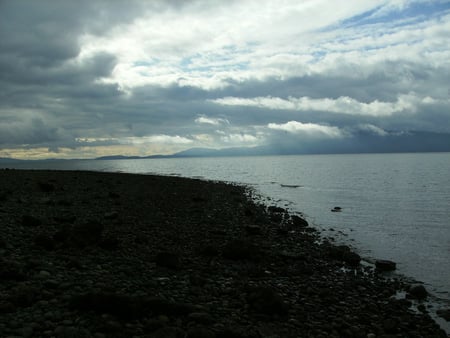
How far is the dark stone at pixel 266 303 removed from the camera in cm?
942

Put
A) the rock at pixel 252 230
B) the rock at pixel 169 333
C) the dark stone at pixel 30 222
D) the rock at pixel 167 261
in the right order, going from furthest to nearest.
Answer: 1. the rock at pixel 252 230
2. the dark stone at pixel 30 222
3. the rock at pixel 167 261
4. the rock at pixel 169 333

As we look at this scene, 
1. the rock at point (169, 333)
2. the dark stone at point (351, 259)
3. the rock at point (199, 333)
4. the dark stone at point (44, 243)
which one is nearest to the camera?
the rock at point (169, 333)

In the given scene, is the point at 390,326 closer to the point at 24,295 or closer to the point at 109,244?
the point at 24,295

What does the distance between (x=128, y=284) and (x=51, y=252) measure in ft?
13.1

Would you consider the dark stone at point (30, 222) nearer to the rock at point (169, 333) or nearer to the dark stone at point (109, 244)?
the dark stone at point (109, 244)

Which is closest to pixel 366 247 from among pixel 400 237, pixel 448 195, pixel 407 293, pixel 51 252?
pixel 400 237

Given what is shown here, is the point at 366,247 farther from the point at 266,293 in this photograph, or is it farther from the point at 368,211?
the point at 368,211

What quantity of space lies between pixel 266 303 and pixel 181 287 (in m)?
2.64

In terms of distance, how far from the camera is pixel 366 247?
72.3ft

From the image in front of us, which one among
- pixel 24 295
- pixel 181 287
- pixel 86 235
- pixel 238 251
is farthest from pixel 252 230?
pixel 24 295

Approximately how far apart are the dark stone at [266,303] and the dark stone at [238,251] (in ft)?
16.1

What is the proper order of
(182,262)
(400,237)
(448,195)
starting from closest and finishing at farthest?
(182,262) < (400,237) < (448,195)

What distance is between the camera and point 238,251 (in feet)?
49.0

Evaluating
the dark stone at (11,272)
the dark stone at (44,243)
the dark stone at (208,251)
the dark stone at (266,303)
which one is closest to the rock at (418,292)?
the dark stone at (266,303)
